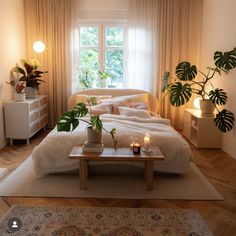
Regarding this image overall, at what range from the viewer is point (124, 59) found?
6.23m

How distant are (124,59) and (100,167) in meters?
3.16

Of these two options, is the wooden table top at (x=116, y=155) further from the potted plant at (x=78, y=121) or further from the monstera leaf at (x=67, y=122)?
the monstera leaf at (x=67, y=122)

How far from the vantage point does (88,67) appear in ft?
20.7

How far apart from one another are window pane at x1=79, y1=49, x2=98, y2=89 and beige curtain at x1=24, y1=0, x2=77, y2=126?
31cm

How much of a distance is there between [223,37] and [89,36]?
2.69 meters

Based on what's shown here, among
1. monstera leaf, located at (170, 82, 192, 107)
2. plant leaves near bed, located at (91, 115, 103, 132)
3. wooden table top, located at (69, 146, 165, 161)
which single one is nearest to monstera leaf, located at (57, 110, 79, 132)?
plant leaves near bed, located at (91, 115, 103, 132)

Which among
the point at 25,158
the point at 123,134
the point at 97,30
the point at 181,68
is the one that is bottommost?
the point at 25,158

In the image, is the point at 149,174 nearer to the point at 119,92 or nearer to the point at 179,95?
the point at 179,95

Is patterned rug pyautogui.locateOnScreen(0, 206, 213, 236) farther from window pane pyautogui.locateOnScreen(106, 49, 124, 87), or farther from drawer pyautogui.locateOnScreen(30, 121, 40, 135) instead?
window pane pyautogui.locateOnScreen(106, 49, 124, 87)

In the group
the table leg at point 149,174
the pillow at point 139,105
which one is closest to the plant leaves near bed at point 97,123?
the table leg at point 149,174

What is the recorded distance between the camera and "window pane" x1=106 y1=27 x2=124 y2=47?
6.16 m

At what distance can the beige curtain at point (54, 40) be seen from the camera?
5.88 meters

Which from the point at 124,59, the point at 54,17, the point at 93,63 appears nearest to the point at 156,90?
the point at 124,59

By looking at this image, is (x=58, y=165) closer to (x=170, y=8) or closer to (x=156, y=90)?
(x=156, y=90)
